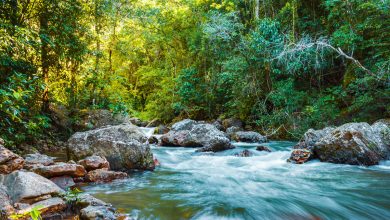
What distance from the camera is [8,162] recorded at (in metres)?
4.22

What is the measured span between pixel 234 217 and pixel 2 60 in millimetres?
5359

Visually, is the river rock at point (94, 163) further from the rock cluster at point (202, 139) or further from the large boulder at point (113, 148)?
the rock cluster at point (202, 139)

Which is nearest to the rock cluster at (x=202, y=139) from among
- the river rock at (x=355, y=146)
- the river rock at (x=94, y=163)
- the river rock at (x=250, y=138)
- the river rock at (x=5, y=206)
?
the river rock at (x=250, y=138)

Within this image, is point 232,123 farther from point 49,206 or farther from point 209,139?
point 49,206

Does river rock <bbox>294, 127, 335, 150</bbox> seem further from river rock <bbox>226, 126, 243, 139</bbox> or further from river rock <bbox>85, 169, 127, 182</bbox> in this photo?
river rock <bbox>85, 169, 127, 182</bbox>

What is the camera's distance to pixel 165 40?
18812mm

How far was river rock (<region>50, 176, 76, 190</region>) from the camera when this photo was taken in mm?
4636

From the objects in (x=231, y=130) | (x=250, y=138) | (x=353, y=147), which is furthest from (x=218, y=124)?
(x=353, y=147)

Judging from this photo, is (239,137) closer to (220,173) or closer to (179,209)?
(220,173)

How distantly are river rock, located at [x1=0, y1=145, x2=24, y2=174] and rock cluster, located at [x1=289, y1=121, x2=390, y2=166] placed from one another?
6145mm

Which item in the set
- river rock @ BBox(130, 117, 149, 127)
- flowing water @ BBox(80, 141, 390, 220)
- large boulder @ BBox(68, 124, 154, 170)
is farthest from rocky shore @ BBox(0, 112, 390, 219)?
river rock @ BBox(130, 117, 149, 127)

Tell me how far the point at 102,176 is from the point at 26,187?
5.94 ft

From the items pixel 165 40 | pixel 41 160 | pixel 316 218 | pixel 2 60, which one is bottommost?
pixel 316 218

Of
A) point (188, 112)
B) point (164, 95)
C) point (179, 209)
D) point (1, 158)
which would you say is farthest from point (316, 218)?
point (164, 95)
